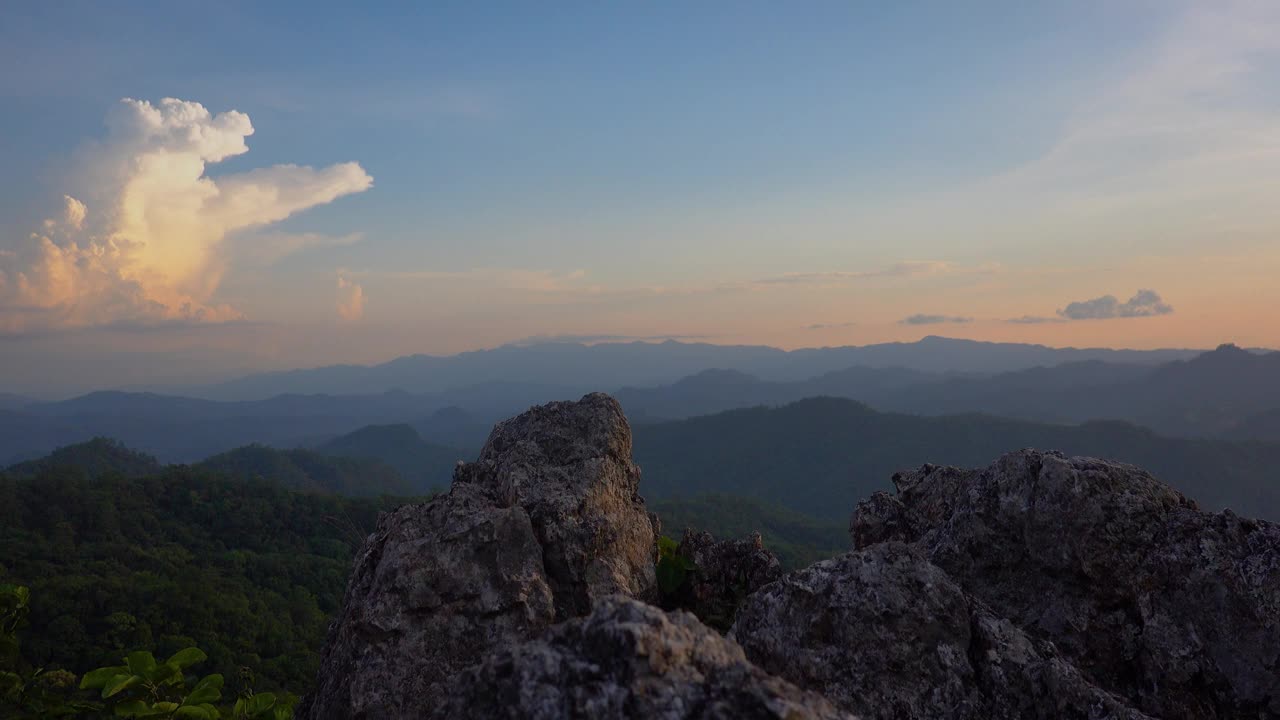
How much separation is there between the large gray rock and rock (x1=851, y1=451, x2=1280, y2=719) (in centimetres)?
320

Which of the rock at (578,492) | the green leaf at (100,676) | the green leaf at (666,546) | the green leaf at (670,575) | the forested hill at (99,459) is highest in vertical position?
the rock at (578,492)

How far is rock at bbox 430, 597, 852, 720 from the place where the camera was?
9.70 feet

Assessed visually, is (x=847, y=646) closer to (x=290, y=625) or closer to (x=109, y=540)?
(x=290, y=625)

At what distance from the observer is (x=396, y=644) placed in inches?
229

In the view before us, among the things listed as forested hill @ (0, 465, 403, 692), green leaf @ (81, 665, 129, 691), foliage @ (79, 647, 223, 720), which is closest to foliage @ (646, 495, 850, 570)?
forested hill @ (0, 465, 403, 692)

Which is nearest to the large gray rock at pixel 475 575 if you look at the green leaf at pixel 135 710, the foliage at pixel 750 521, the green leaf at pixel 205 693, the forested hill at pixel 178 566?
the green leaf at pixel 205 693

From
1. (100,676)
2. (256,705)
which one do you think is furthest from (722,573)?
(100,676)

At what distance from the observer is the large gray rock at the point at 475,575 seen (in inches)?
227

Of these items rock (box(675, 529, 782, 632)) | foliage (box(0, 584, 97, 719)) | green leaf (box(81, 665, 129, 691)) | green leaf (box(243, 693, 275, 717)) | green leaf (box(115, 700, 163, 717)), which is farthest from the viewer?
rock (box(675, 529, 782, 632))

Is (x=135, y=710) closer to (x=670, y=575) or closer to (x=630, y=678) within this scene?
(x=630, y=678)

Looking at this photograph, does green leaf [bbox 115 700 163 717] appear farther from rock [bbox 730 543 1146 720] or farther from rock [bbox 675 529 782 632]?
rock [bbox 675 529 782 632]

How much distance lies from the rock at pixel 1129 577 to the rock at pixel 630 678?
381cm

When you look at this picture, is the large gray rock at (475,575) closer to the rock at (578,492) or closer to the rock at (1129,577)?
the rock at (578,492)

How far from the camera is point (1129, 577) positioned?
5.61 metres
